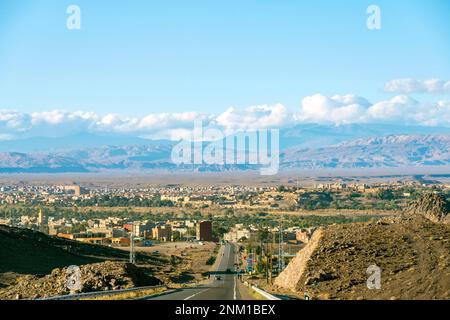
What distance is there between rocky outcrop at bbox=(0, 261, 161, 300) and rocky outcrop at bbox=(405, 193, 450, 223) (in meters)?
14.5

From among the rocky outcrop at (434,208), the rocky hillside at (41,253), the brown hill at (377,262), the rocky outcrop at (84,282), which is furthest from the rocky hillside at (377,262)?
the rocky hillside at (41,253)

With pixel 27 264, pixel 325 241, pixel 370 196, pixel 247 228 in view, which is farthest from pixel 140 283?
pixel 370 196

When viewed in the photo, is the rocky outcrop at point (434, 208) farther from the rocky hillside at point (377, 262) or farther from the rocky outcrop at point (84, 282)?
the rocky outcrop at point (84, 282)

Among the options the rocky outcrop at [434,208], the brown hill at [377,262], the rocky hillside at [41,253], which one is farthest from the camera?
the rocky hillside at [41,253]

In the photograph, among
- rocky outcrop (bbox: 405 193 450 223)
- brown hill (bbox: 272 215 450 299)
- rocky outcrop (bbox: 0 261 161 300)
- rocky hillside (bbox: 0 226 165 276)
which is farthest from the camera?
rocky hillside (bbox: 0 226 165 276)

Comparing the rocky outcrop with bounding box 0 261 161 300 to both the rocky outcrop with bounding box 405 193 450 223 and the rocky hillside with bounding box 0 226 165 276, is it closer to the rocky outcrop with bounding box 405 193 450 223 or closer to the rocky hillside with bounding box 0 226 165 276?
the rocky outcrop with bounding box 405 193 450 223

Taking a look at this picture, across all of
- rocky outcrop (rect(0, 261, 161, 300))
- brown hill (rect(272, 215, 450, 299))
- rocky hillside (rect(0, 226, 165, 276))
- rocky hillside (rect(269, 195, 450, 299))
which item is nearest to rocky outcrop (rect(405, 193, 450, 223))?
rocky hillside (rect(269, 195, 450, 299))

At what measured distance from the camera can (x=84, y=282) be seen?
35.0m

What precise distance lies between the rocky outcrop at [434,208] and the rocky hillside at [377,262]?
0.44 metres

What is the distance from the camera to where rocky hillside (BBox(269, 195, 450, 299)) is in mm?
25344

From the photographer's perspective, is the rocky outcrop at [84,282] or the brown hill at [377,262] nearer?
the brown hill at [377,262]

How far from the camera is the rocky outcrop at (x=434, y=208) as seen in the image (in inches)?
1577
